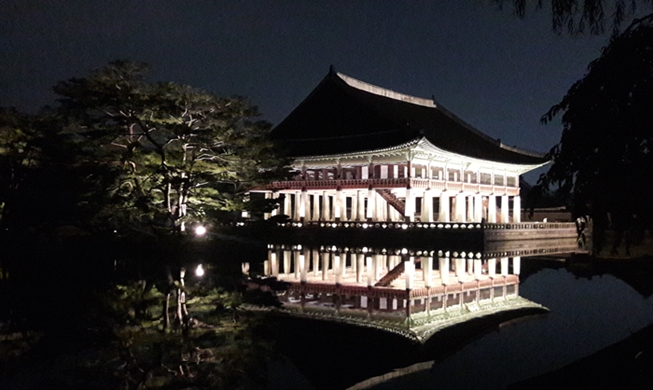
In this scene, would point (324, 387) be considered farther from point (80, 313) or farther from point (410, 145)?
point (410, 145)

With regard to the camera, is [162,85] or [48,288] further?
[162,85]

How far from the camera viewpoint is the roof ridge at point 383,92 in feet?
148

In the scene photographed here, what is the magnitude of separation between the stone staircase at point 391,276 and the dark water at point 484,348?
481 centimetres

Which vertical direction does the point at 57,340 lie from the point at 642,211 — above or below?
below

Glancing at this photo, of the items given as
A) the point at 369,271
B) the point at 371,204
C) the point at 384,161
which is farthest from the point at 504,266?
the point at 384,161

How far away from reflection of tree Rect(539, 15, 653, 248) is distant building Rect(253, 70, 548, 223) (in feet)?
97.1

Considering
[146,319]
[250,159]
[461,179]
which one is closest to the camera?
[146,319]

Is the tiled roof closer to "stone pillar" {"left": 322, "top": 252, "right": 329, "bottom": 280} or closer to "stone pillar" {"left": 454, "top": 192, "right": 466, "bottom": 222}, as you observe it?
"stone pillar" {"left": 454, "top": 192, "right": 466, "bottom": 222}

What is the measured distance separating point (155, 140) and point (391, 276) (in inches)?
576

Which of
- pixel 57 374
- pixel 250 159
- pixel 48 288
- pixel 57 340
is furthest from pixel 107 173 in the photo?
pixel 57 374

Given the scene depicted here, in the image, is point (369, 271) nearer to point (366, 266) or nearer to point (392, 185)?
point (366, 266)

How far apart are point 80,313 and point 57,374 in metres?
4.41

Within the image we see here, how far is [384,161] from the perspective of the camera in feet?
122

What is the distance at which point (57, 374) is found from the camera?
779cm
